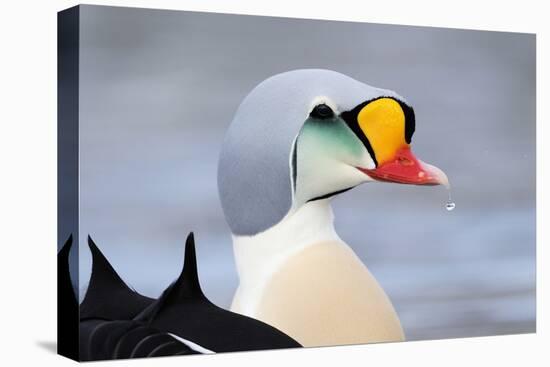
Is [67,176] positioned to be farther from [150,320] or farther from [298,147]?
[298,147]

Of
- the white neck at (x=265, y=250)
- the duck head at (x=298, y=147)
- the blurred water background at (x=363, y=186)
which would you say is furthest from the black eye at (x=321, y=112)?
the white neck at (x=265, y=250)

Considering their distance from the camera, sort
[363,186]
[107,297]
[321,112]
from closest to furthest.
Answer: [107,297] → [321,112] → [363,186]

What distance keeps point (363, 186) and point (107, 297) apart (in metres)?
1.51

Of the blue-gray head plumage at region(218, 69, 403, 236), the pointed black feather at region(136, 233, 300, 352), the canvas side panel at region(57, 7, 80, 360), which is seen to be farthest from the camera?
the blue-gray head plumage at region(218, 69, 403, 236)

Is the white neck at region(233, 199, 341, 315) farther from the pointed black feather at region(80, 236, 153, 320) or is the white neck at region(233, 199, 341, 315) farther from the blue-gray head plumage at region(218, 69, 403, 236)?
the pointed black feather at region(80, 236, 153, 320)

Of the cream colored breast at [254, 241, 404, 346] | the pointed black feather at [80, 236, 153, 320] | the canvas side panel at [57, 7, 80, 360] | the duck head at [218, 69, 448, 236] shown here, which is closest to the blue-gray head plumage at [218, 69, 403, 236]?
the duck head at [218, 69, 448, 236]

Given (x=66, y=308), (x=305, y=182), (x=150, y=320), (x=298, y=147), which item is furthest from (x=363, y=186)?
(x=66, y=308)

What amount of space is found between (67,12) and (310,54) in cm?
129

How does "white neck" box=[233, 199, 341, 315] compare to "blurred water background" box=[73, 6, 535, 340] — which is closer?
"blurred water background" box=[73, 6, 535, 340]

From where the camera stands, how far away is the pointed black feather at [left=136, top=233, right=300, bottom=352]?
247 inches

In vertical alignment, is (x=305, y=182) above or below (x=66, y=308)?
above

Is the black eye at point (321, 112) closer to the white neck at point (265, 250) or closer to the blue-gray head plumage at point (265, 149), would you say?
the blue-gray head plumage at point (265, 149)

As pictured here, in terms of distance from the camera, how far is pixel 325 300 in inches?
258

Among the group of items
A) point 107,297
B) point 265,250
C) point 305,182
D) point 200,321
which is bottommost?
point 200,321
